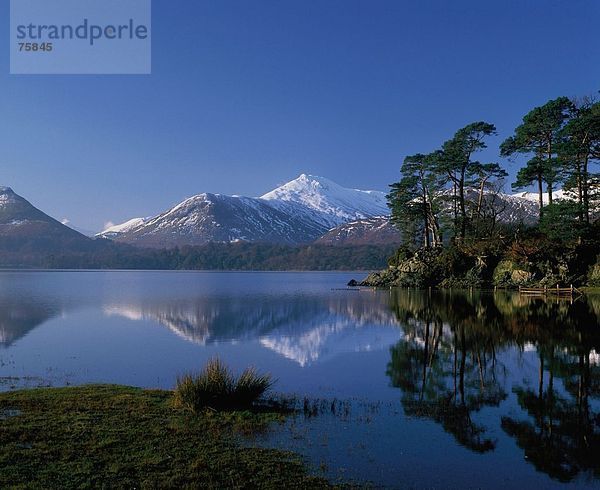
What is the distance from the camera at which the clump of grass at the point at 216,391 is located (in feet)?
52.8

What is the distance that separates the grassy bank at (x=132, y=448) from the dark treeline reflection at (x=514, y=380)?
5.66 meters

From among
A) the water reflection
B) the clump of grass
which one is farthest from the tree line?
the clump of grass

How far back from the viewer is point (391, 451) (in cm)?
1281

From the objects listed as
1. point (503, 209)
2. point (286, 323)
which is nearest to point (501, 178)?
point (503, 209)

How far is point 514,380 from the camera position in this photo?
20.8 metres

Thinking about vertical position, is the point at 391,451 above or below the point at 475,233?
below

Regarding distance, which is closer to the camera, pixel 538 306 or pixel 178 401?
pixel 178 401

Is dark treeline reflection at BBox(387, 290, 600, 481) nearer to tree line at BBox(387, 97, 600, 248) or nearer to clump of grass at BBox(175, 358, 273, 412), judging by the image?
clump of grass at BBox(175, 358, 273, 412)

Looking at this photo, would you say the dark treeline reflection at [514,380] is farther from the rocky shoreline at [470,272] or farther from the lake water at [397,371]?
the rocky shoreline at [470,272]

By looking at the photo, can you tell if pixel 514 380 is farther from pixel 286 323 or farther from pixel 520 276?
pixel 520 276

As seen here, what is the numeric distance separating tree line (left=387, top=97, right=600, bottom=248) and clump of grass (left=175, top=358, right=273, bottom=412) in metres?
60.6

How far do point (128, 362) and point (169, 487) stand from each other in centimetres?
1701

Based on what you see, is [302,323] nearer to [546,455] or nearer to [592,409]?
[592,409]

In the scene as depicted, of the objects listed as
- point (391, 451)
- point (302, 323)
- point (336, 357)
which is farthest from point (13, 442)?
point (302, 323)
